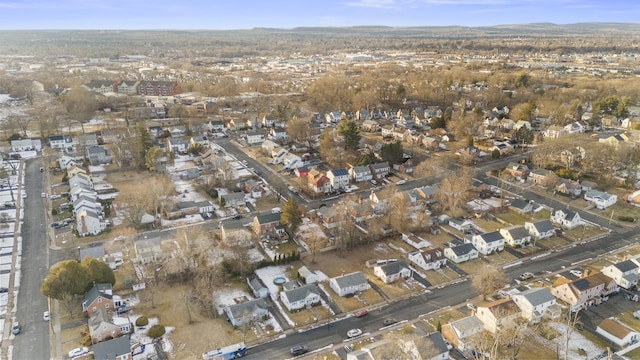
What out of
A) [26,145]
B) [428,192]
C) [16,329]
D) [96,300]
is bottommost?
[16,329]

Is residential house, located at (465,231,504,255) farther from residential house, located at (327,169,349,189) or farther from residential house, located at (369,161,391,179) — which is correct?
residential house, located at (369,161,391,179)

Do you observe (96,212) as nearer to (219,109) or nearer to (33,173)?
(33,173)

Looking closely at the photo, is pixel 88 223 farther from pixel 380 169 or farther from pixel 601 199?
pixel 601 199

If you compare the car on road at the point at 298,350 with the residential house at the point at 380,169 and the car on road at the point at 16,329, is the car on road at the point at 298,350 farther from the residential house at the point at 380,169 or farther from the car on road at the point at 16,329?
the residential house at the point at 380,169

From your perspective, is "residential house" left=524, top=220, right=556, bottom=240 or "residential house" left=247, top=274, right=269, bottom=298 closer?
"residential house" left=247, top=274, right=269, bottom=298

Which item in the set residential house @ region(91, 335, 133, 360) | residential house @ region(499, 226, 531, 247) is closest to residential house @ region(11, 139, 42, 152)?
residential house @ region(91, 335, 133, 360)

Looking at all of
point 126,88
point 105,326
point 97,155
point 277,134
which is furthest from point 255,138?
point 126,88
